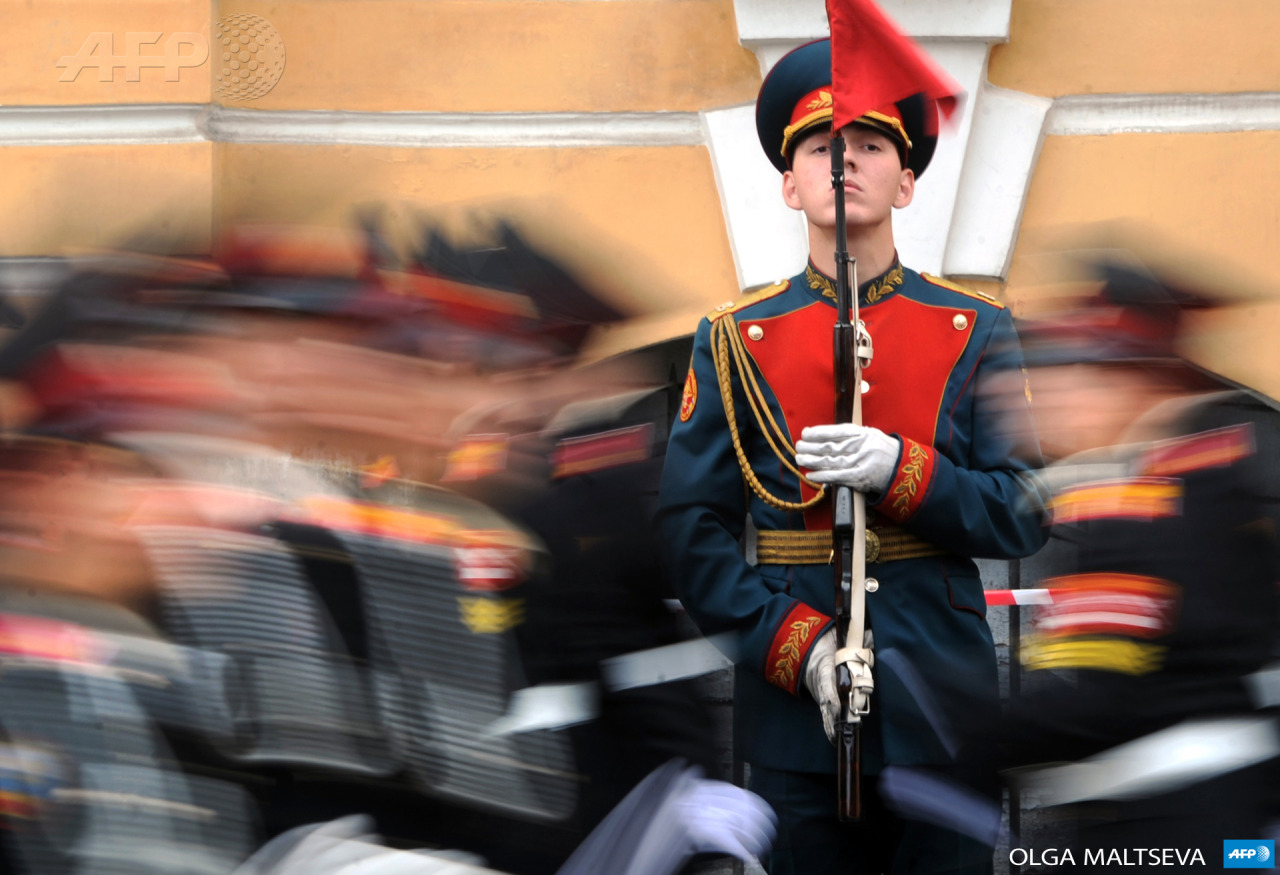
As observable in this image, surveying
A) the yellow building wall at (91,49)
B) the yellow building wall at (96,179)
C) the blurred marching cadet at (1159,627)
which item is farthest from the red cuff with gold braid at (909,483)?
the yellow building wall at (91,49)

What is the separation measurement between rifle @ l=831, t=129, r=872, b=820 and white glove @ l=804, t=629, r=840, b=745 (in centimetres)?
1

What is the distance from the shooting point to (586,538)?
6.26ft

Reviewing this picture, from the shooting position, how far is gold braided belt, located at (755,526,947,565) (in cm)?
228

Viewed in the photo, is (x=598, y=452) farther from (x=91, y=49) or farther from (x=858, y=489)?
(x=91, y=49)

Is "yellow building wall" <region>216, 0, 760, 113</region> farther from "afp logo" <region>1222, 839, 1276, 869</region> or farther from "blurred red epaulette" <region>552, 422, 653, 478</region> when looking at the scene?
"afp logo" <region>1222, 839, 1276, 869</region>

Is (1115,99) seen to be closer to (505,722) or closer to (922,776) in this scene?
(922,776)

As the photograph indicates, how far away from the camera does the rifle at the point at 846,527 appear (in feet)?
7.06

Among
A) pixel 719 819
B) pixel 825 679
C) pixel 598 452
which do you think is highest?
pixel 598 452

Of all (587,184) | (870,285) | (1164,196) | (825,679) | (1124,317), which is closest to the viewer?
(1124,317)

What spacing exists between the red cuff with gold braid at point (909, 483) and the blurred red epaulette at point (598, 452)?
1.26 ft

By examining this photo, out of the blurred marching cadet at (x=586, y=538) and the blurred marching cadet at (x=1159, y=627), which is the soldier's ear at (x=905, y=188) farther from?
the blurred marching cadet at (x=586, y=538)

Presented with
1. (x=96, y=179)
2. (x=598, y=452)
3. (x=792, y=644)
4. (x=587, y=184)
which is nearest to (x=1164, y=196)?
(x=587, y=184)

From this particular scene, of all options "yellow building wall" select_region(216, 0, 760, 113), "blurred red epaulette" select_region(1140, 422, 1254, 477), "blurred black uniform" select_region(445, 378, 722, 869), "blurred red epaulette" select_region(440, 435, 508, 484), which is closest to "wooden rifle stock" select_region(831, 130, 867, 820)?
"blurred black uniform" select_region(445, 378, 722, 869)

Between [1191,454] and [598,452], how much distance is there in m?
0.78
